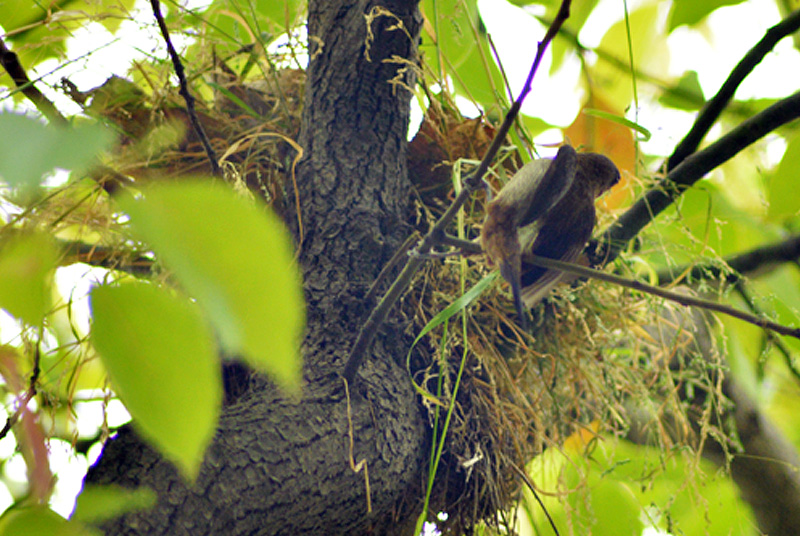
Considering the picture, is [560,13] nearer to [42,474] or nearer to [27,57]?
[42,474]

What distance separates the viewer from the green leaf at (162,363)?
0.12 meters

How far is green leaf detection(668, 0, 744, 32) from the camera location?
65cm

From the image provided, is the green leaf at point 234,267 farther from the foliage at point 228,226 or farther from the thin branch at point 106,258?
the thin branch at point 106,258

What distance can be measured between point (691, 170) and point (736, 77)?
86 millimetres

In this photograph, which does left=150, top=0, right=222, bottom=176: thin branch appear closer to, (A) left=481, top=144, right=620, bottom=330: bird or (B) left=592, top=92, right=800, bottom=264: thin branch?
(A) left=481, top=144, right=620, bottom=330: bird

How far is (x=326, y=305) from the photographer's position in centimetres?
53

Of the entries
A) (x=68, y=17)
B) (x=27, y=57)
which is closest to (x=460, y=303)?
(x=68, y=17)

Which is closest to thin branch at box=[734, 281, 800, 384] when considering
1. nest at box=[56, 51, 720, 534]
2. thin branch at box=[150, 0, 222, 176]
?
nest at box=[56, 51, 720, 534]

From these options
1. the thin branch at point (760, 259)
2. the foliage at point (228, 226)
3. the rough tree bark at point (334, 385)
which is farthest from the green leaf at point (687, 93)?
the rough tree bark at point (334, 385)

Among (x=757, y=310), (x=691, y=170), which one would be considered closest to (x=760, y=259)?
(x=757, y=310)

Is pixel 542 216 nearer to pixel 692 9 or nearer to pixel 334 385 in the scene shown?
pixel 334 385

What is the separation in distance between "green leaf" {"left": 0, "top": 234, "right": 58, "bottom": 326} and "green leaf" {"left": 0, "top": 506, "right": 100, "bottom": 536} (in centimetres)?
6

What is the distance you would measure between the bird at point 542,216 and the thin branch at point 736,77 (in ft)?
0.36

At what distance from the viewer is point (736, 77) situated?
435 mm
